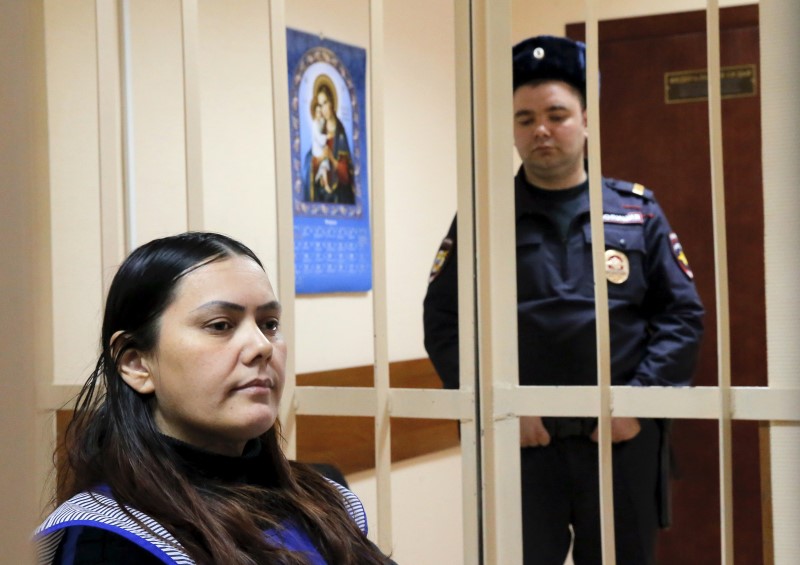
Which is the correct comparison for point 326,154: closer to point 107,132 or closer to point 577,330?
point 107,132

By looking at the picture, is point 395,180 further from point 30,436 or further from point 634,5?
point 30,436

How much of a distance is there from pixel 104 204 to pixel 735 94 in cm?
208

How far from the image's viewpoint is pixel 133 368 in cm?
126

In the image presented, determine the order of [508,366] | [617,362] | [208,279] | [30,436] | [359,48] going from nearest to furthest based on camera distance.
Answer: [30,436], [208,279], [508,366], [617,362], [359,48]

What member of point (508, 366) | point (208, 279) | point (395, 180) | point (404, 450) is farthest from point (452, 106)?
point (208, 279)

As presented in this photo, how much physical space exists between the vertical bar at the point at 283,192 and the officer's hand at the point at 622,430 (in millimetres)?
528

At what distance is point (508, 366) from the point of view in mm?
1503

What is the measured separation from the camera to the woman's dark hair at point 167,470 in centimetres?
112

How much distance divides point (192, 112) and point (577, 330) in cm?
77

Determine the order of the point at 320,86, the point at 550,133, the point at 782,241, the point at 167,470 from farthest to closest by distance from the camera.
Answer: the point at 320,86, the point at 550,133, the point at 782,241, the point at 167,470

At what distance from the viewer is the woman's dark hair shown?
112 cm

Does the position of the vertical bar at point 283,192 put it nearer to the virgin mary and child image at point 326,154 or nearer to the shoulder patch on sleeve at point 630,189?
the shoulder patch on sleeve at point 630,189

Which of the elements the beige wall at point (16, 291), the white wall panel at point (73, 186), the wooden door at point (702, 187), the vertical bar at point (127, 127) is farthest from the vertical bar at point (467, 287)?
the wooden door at point (702, 187)

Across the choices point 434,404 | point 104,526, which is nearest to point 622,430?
point 434,404
